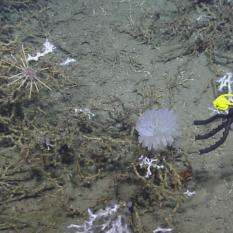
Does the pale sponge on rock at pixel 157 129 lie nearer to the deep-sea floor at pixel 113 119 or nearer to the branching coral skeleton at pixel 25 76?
the deep-sea floor at pixel 113 119

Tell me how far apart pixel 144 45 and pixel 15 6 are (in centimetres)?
249

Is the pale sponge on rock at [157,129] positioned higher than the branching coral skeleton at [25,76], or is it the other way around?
the branching coral skeleton at [25,76]

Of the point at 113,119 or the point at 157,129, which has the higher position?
the point at 113,119

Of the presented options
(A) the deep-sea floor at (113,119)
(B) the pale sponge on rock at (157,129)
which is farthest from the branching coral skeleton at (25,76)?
(B) the pale sponge on rock at (157,129)

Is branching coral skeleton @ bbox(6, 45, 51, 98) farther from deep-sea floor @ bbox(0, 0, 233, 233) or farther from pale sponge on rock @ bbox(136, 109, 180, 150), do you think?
pale sponge on rock @ bbox(136, 109, 180, 150)

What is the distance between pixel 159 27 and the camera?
18.5ft

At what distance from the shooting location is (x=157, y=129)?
3936mm

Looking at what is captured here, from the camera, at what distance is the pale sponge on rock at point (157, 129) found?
3.90 metres

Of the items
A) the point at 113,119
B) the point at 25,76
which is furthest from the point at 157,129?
the point at 25,76

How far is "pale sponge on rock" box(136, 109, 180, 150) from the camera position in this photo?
3898 mm

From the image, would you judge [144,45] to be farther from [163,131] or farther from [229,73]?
[163,131]

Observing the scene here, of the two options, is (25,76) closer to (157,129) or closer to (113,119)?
(113,119)

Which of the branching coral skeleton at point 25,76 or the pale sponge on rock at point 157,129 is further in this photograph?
the branching coral skeleton at point 25,76

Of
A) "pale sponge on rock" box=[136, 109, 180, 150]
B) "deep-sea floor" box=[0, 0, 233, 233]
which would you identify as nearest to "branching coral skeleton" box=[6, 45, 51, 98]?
"deep-sea floor" box=[0, 0, 233, 233]
